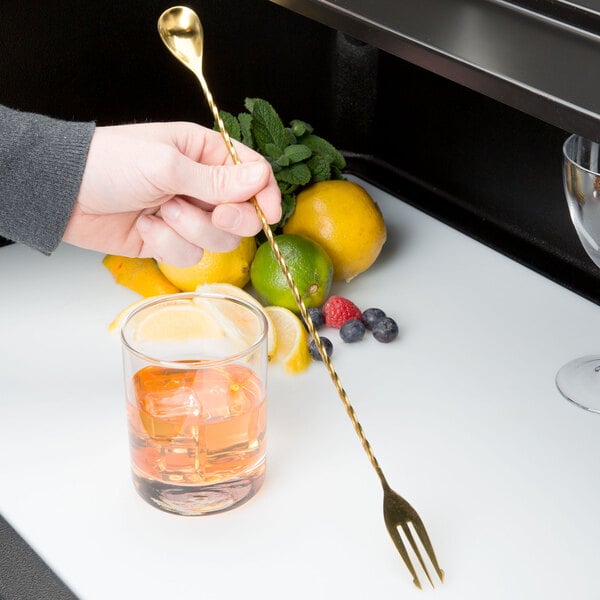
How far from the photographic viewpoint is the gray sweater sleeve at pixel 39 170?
893 mm

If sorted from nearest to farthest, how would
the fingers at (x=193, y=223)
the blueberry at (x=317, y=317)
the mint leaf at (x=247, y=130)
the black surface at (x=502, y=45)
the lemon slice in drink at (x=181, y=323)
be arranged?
the black surface at (x=502, y=45) < the lemon slice in drink at (x=181, y=323) < the fingers at (x=193, y=223) < the blueberry at (x=317, y=317) < the mint leaf at (x=247, y=130)

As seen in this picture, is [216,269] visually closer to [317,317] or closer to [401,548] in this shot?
[317,317]

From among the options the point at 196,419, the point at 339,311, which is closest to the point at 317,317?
the point at 339,311

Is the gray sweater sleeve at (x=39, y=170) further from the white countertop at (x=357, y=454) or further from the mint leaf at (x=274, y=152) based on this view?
the mint leaf at (x=274, y=152)

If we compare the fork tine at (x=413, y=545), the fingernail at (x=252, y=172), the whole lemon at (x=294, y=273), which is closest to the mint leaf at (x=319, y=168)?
the whole lemon at (x=294, y=273)

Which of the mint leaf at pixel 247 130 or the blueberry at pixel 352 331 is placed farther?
the mint leaf at pixel 247 130

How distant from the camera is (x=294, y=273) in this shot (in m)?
1.03

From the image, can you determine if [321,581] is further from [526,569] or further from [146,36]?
[146,36]

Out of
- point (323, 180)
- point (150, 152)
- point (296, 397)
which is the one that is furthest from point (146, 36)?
point (296, 397)

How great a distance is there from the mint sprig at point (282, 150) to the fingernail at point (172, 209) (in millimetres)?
201

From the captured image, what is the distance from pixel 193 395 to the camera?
31.1 inches

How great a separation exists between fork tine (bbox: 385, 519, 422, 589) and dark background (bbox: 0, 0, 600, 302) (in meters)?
0.47

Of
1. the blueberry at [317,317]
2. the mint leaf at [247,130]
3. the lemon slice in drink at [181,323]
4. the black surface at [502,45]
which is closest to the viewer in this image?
the black surface at [502,45]

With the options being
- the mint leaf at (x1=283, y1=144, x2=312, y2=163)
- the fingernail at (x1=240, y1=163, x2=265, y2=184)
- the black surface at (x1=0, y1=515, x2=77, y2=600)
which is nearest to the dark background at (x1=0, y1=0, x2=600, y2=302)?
the mint leaf at (x1=283, y1=144, x2=312, y2=163)
